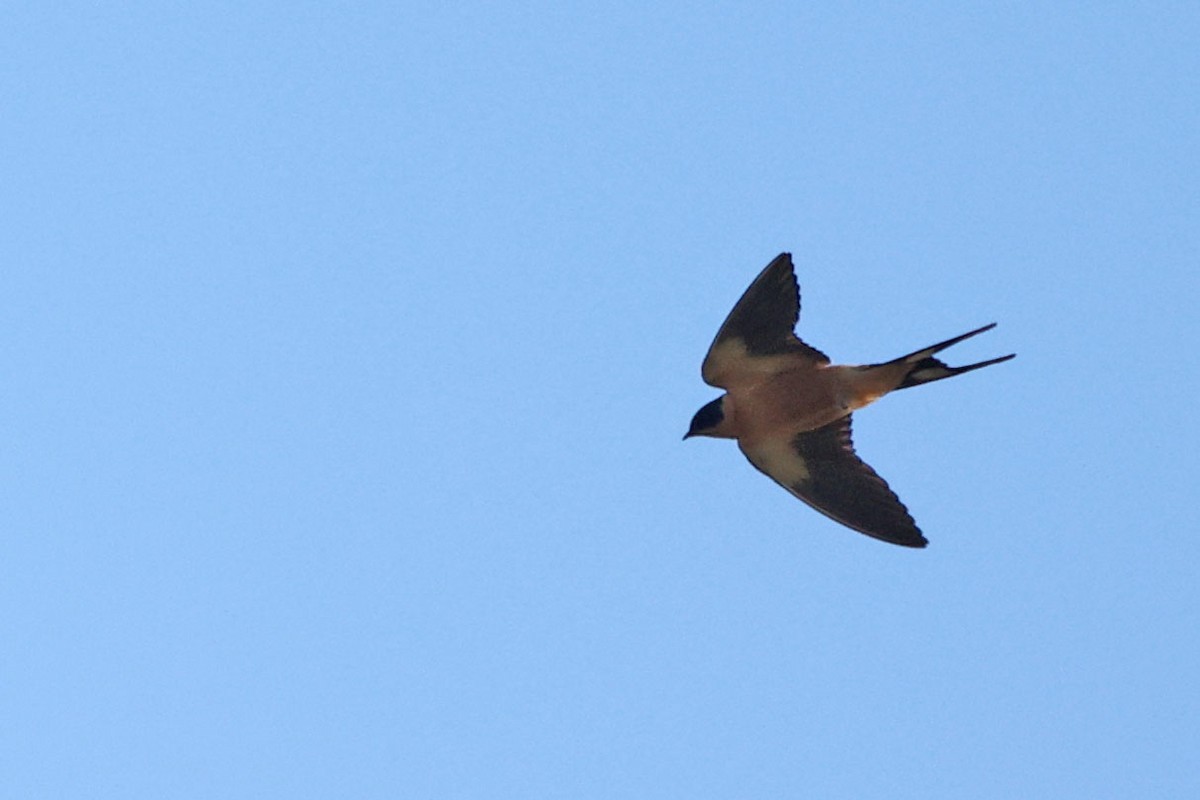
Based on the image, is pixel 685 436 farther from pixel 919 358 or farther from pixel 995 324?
pixel 995 324

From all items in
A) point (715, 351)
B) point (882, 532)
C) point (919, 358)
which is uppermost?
point (715, 351)

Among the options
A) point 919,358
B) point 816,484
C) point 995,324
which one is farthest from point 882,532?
point 995,324

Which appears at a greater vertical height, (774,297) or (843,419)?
(774,297)

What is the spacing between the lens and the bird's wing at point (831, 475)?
7480mm

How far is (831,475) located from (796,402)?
1.61 ft

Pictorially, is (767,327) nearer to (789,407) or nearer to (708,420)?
(789,407)

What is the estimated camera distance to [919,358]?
7.07 m

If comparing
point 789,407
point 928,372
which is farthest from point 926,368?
point 789,407

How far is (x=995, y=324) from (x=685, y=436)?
80.5 inches

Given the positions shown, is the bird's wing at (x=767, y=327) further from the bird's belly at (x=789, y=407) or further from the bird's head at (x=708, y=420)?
the bird's head at (x=708, y=420)

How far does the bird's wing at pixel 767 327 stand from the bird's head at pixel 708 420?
29 centimetres

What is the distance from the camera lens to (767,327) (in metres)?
7.32

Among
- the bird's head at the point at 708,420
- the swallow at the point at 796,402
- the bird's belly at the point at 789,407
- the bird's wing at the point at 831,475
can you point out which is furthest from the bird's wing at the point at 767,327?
the bird's wing at the point at 831,475

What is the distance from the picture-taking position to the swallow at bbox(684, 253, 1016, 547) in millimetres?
7289
